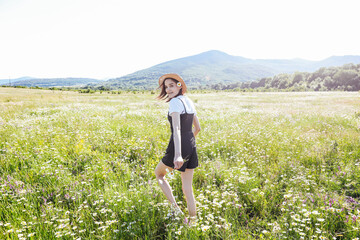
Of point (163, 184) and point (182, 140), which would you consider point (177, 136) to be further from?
point (163, 184)

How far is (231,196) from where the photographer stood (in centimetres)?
418

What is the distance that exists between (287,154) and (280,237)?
12.6 ft

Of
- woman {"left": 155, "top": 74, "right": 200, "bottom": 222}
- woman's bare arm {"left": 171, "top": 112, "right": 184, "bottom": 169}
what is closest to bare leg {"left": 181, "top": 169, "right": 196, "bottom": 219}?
woman {"left": 155, "top": 74, "right": 200, "bottom": 222}

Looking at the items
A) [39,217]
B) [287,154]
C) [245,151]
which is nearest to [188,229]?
[39,217]

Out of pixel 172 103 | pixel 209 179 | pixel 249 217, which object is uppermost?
pixel 172 103

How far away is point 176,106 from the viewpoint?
10.3 ft

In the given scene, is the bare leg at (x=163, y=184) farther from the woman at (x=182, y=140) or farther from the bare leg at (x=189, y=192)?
the bare leg at (x=189, y=192)

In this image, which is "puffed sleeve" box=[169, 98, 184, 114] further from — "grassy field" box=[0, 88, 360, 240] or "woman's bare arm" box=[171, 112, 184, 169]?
"grassy field" box=[0, 88, 360, 240]

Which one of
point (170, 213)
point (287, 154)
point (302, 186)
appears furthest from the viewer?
point (287, 154)

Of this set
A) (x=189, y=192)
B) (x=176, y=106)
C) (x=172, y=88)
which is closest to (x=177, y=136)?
(x=176, y=106)

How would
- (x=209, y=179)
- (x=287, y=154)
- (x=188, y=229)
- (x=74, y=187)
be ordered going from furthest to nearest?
(x=287, y=154) → (x=209, y=179) → (x=74, y=187) → (x=188, y=229)

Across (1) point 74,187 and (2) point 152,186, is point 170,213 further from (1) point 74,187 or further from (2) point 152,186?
(1) point 74,187

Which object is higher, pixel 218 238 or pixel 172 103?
pixel 172 103

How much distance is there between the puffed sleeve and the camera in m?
3.11
